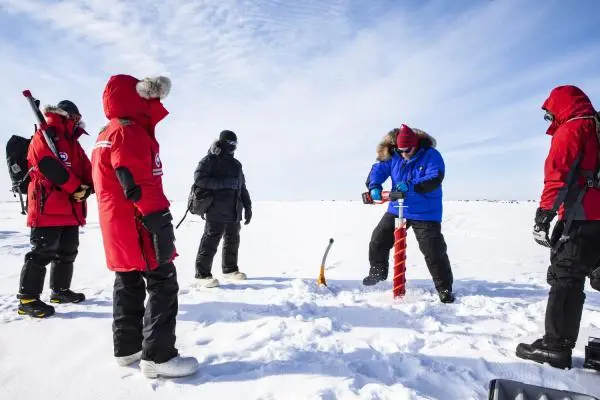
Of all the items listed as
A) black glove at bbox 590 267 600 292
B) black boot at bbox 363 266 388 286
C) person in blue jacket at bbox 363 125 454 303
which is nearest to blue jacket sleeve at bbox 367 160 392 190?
person in blue jacket at bbox 363 125 454 303

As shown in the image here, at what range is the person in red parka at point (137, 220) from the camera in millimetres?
2535

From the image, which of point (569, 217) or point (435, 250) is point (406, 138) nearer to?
point (435, 250)

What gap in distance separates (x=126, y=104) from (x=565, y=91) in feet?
11.6

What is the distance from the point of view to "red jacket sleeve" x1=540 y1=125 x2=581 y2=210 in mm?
2707

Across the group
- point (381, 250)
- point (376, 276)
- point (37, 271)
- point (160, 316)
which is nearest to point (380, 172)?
point (381, 250)

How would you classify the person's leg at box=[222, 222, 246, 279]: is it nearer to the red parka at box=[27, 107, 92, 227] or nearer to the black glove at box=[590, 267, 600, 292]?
the red parka at box=[27, 107, 92, 227]

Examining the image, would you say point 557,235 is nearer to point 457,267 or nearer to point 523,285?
point 523,285

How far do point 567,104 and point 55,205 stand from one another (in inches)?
207

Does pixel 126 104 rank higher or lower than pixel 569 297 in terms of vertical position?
higher

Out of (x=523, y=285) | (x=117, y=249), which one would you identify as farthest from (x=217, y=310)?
(x=523, y=285)

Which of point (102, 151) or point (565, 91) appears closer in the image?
point (102, 151)

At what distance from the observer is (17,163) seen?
4.21 m

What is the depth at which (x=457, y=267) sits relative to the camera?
6.67m

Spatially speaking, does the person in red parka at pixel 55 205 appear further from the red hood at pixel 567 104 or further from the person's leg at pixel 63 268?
the red hood at pixel 567 104
